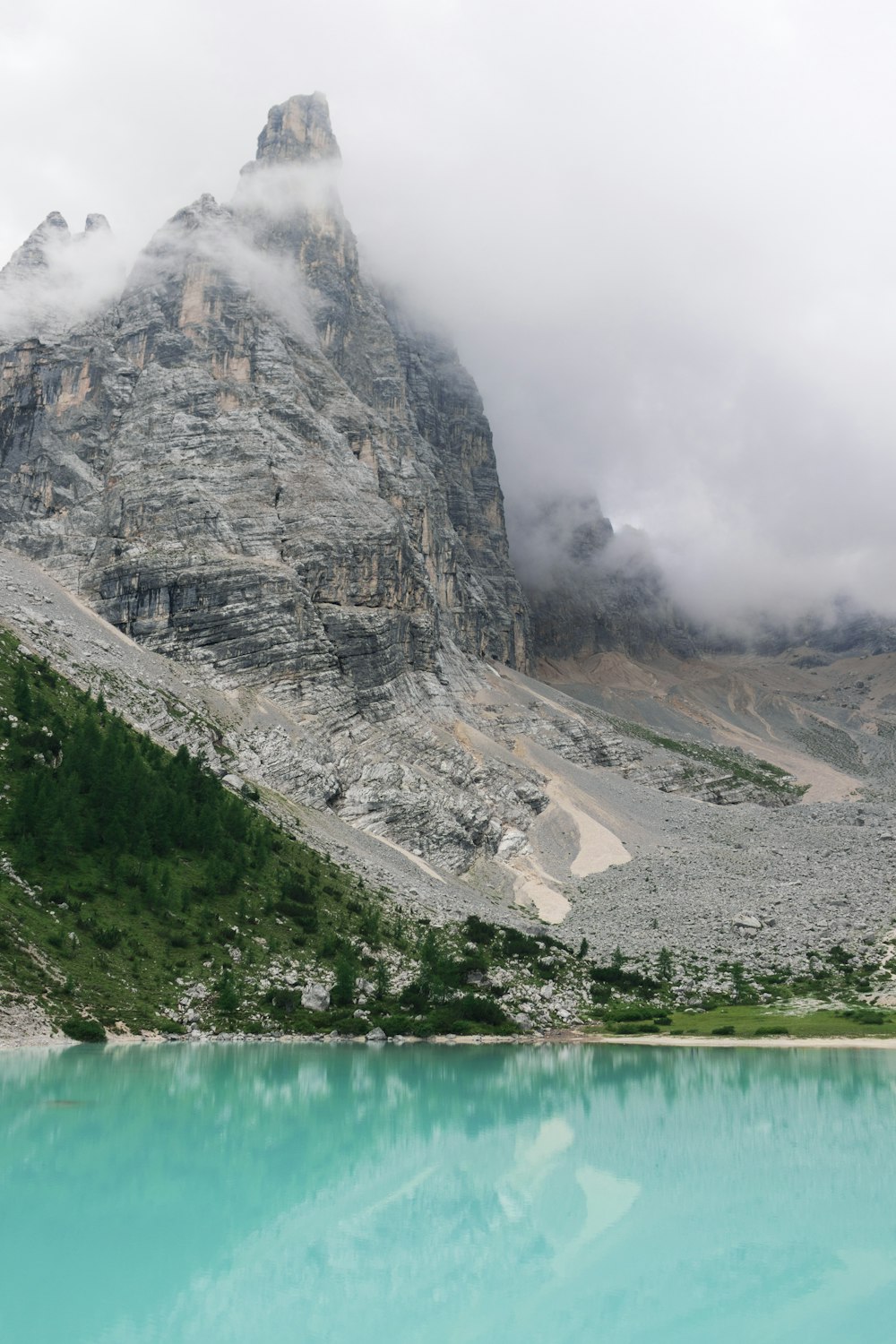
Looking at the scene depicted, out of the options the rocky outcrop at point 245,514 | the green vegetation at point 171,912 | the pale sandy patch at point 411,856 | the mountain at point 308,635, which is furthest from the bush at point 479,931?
the rocky outcrop at point 245,514

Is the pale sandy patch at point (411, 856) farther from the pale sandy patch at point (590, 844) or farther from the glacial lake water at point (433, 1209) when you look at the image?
the glacial lake water at point (433, 1209)

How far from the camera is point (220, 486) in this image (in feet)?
484

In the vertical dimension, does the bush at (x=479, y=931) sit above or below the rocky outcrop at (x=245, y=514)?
below

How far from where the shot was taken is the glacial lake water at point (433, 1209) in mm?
19516

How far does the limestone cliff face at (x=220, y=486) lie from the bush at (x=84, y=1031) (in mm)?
77464

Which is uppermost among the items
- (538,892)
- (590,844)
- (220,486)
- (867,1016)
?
(220,486)

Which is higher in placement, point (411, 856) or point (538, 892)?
point (411, 856)

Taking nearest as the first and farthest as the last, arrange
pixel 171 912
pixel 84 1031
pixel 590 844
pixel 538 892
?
pixel 84 1031
pixel 171 912
pixel 538 892
pixel 590 844

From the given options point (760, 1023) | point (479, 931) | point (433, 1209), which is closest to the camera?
point (433, 1209)

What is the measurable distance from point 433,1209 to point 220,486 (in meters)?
133

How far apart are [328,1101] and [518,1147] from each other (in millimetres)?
11350

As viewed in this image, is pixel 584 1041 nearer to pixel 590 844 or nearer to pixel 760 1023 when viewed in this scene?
pixel 760 1023

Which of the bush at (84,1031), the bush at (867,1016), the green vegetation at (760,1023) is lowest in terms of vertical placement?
the green vegetation at (760,1023)

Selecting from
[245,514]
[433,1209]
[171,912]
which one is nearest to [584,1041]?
[171,912]
